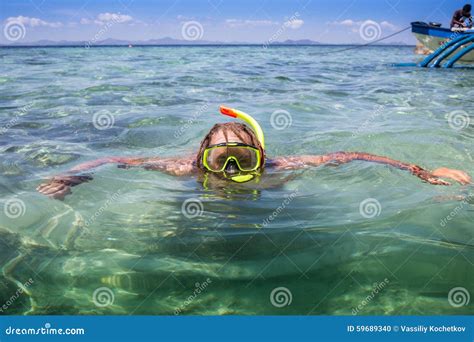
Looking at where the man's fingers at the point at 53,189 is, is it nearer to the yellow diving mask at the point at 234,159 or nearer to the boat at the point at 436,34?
the yellow diving mask at the point at 234,159

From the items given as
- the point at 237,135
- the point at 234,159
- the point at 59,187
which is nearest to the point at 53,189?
the point at 59,187

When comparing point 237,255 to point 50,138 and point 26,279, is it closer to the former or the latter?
point 26,279

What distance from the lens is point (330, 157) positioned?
4.82m

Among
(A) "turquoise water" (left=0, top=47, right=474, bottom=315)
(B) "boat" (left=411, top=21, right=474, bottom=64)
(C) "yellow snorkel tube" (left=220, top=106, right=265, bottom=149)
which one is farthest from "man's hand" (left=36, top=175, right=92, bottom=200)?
(B) "boat" (left=411, top=21, right=474, bottom=64)

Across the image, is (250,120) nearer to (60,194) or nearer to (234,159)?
(234,159)

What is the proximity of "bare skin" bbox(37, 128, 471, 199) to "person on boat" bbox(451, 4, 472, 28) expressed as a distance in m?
14.8

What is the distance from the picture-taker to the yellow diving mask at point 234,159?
4.04 metres

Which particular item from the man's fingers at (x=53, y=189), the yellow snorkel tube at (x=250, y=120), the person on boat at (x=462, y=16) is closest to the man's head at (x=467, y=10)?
the person on boat at (x=462, y=16)

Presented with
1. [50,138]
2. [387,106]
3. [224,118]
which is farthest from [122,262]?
[387,106]

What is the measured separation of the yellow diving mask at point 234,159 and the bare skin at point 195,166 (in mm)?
85

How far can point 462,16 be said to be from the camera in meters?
A: 17.3

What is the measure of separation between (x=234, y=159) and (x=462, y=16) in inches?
656

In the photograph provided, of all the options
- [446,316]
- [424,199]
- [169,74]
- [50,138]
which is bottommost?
[446,316]

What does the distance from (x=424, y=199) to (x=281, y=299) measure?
1.90 meters
